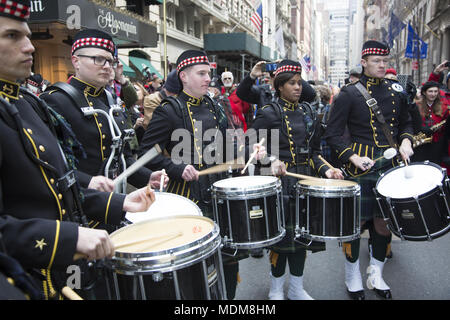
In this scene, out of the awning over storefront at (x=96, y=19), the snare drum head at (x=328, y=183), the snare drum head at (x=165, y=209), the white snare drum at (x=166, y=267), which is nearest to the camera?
the white snare drum at (x=166, y=267)

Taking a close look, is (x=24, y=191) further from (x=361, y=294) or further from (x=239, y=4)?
(x=239, y=4)

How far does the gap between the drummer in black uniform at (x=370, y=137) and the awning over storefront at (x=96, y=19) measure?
7685 mm

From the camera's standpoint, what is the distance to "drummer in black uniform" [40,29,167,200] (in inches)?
93.2

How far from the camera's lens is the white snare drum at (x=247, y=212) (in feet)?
8.88

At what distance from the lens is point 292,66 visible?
346 centimetres

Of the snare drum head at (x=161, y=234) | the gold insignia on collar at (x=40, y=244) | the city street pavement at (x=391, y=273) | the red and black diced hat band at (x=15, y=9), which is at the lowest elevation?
the city street pavement at (x=391, y=273)

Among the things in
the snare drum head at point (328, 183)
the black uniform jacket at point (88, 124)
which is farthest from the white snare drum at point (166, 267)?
the snare drum head at point (328, 183)

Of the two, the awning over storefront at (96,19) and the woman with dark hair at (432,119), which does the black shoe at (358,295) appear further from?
the awning over storefront at (96,19)

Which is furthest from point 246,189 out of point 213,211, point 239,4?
point 239,4

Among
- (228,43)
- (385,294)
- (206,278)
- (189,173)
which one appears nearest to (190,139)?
(189,173)

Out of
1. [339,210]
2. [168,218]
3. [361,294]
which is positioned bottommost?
[361,294]

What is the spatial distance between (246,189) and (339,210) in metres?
0.86

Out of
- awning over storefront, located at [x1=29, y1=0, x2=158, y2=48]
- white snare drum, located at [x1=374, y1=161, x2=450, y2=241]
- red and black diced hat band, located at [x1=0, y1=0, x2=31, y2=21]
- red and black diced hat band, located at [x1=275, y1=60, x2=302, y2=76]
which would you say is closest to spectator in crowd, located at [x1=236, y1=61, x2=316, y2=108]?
red and black diced hat band, located at [x1=275, y1=60, x2=302, y2=76]

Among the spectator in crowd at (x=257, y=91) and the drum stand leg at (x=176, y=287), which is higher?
the spectator in crowd at (x=257, y=91)
